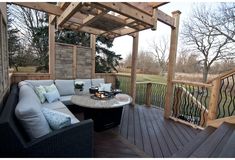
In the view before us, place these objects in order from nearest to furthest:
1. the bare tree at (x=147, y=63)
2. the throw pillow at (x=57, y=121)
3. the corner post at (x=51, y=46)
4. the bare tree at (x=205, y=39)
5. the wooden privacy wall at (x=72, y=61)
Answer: the throw pillow at (x=57, y=121)
the corner post at (x=51, y=46)
the wooden privacy wall at (x=72, y=61)
the bare tree at (x=205, y=39)
the bare tree at (x=147, y=63)

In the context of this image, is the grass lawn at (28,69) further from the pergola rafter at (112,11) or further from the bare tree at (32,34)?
the pergola rafter at (112,11)

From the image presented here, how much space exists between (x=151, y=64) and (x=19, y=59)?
22.6ft

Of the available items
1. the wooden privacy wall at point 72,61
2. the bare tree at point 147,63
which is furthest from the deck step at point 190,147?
the bare tree at point 147,63

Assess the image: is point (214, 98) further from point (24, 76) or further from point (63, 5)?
point (24, 76)

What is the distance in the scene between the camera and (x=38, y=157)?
1.48 meters

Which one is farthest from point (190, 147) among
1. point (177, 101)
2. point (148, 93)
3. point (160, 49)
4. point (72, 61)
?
point (160, 49)

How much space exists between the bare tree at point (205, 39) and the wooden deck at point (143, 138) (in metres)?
6.69

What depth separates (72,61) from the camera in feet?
16.6

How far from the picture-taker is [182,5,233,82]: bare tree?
331 inches

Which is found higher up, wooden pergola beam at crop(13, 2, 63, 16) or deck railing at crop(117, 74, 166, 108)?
wooden pergola beam at crop(13, 2, 63, 16)

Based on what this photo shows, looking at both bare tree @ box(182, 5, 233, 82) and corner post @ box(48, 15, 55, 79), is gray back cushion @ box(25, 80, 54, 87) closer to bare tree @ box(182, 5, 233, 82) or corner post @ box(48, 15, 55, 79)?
corner post @ box(48, 15, 55, 79)

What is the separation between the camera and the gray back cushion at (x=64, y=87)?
4262mm

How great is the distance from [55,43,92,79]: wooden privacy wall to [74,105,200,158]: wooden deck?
7.36ft

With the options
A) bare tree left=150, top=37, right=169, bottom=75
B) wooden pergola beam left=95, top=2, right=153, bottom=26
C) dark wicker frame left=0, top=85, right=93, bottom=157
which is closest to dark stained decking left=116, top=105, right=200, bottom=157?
dark wicker frame left=0, top=85, right=93, bottom=157
